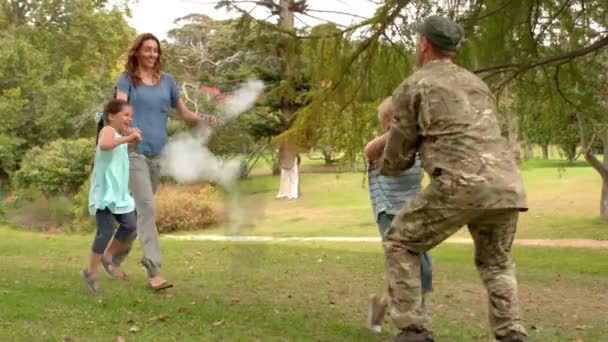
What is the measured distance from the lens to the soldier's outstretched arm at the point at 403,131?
3.71 metres

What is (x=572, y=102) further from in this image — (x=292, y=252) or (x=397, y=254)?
(x=397, y=254)

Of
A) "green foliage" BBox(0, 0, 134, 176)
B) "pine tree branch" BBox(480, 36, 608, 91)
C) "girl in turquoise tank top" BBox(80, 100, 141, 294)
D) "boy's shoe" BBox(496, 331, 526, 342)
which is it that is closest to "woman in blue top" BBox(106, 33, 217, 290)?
"girl in turquoise tank top" BBox(80, 100, 141, 294)

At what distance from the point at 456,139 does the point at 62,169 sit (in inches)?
769

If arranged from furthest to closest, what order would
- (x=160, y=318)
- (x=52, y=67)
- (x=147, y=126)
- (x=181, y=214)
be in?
(x=52, y=67), (x=181, y=214), (x=147, y=126), (x=160, y=318)

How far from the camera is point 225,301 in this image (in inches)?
221

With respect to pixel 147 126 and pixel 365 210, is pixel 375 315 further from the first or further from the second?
pixel 365 210

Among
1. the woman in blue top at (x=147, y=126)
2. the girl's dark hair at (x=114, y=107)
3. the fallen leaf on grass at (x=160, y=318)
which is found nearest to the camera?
the fallen leaf on grass at (x=160, y=318)

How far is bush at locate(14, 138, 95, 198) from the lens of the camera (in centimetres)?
2194

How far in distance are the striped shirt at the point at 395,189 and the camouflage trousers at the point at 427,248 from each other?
0.66 m

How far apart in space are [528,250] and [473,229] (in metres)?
12.0

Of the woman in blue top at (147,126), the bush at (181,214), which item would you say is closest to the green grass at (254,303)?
the woman in blue top at (147,126)

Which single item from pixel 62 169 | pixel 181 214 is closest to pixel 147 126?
pixel 181 214

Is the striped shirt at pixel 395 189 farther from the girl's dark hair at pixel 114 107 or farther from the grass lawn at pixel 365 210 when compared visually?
the grass lawn at pixel 365 210

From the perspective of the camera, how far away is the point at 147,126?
18.5 ft
